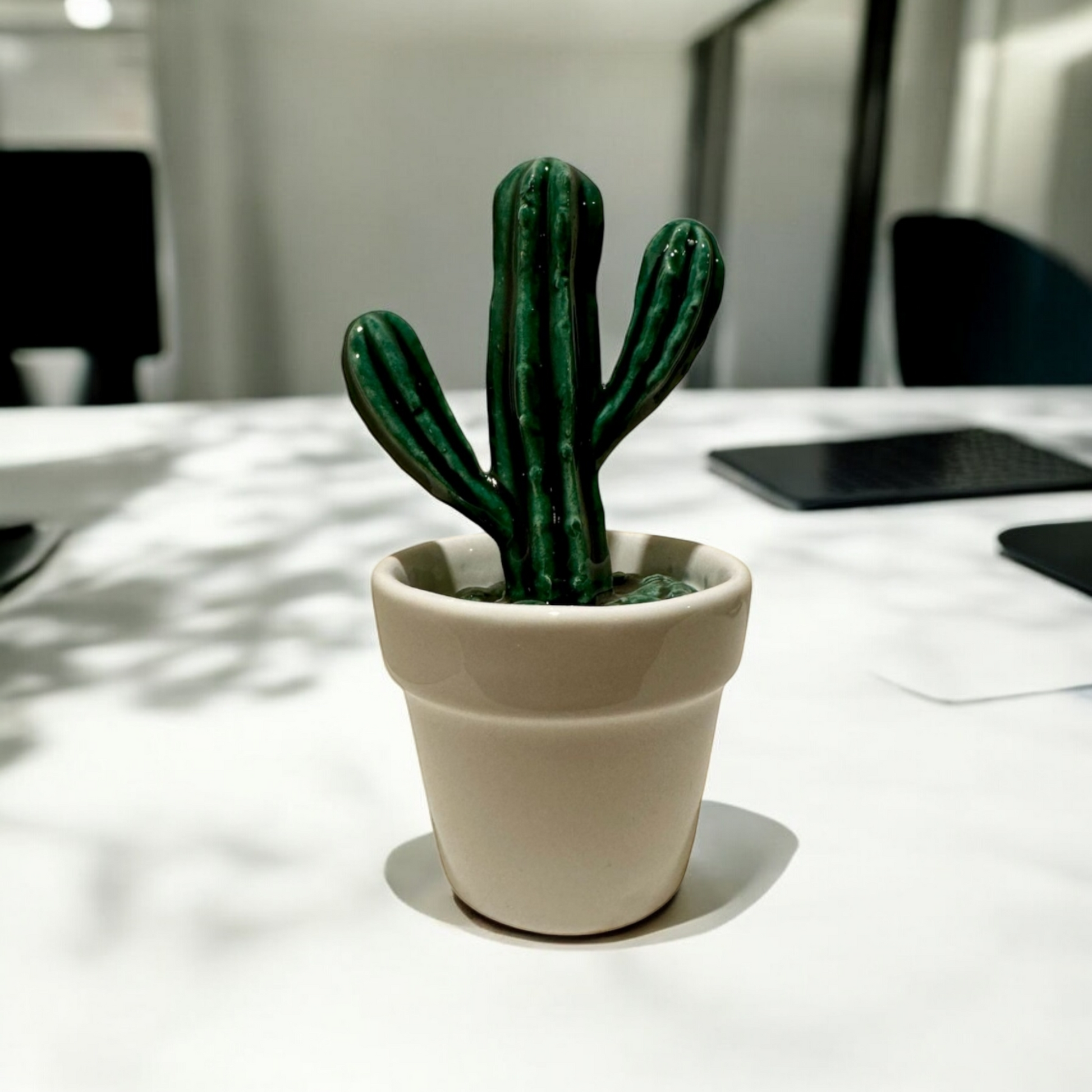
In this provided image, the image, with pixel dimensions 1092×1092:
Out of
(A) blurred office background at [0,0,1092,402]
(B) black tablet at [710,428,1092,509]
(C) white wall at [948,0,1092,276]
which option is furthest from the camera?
(C) white wall at [948,0,1092,276]

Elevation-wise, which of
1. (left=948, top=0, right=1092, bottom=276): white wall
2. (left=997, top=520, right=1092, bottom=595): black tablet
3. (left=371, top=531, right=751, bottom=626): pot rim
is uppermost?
(left=948, top=0, right=1092, bottom=276): white wall

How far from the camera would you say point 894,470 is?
3.67ft

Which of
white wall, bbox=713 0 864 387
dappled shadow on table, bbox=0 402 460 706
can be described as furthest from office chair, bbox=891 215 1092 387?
dappled shadow on table, bbox=0 402 460 706

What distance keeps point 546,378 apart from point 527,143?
2.59m

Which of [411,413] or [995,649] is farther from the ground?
[411,413]

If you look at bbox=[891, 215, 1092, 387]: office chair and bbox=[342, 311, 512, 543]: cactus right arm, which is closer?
bbox=[342, 311, 512, 543]: cactus right arm

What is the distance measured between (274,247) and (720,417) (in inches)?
68.2

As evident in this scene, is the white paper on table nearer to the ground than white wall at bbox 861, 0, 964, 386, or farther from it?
nearer to the ground

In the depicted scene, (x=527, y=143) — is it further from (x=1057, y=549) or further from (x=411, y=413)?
(x=411, y=413)

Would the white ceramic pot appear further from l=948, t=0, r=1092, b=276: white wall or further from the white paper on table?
l=948, t=0, r=1092, b=276: white wall

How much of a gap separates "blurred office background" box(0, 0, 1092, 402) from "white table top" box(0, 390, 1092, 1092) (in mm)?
1828

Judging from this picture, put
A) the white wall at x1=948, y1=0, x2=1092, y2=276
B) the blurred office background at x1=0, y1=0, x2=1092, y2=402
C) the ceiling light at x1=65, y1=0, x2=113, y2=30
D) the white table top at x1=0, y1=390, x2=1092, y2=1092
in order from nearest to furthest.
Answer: the white table top at x1=0, y1=390, x2=1092, y2=1092, the ceiling light at x1=65, y1=0, x2=113, y2=30, the blurred office background at x1=0, y1=0, x2=1092, y2=402, the white wall at x1=948, y1=0, x2=1092, y2=276

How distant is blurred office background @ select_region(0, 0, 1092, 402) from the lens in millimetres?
2672

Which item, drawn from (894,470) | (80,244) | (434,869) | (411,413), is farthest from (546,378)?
(80,244)
